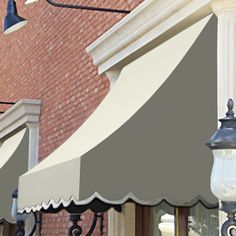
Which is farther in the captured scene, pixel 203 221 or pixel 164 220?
pixel 164 220

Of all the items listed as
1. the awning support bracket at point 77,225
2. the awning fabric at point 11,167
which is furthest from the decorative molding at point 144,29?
the awning fabric at point 11,167

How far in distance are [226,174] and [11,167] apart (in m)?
6.32

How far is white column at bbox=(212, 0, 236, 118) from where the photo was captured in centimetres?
447

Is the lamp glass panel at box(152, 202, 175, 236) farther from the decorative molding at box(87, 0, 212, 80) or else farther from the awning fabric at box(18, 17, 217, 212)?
the decorative molding at box(87, 0, 212, 80)

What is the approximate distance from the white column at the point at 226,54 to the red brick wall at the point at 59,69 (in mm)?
2322

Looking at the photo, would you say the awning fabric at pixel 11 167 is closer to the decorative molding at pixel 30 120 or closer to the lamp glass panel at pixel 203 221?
the decorative molding at pixel 30 120

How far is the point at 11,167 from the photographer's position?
933 centimetres

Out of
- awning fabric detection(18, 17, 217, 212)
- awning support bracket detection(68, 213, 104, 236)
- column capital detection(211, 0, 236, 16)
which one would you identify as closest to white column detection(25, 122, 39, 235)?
awning support bracket detection(68, 213, 104, 236)

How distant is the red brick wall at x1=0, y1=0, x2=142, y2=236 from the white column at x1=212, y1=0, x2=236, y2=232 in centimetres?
232

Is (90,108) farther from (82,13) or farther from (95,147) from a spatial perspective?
(95,147)

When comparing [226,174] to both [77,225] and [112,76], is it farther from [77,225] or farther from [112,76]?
[112,76]

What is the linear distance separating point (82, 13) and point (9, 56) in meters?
3.86

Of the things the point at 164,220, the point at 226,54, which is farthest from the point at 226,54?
the point at 164,220

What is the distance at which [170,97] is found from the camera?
15.6 feet
